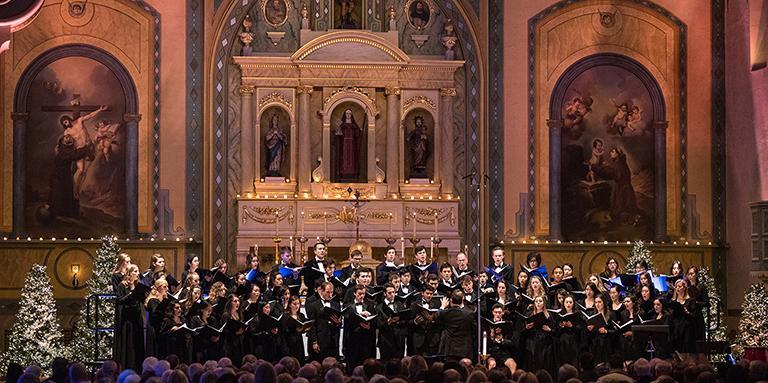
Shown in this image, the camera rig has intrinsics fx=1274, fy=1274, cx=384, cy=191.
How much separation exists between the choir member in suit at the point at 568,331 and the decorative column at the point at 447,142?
5820 millimetres

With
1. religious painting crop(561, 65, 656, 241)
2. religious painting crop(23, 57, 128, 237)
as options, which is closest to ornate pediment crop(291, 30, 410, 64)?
religious painting crop(561, 65, 656, 241)

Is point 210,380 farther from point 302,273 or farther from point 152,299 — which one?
point 302,273

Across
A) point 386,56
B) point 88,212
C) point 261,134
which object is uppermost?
point 386,56

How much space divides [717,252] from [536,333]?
660 centimetres

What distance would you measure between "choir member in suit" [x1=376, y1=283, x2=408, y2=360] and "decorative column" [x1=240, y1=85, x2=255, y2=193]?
18.7 feet

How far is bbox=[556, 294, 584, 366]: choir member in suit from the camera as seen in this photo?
15.6 meters

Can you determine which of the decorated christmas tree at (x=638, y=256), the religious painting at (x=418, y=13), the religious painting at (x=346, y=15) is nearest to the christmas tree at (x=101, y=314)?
the religious painting at (x=346, y=15)

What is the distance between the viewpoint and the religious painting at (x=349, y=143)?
21.2 m

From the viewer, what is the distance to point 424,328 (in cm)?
1570

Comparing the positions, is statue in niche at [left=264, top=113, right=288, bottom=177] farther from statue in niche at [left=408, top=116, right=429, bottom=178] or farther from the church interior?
statue in niche at [left=408, top=116, right=429, bottom=178]

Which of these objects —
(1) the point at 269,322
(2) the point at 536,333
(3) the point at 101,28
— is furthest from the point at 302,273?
(3) the point at 101,28

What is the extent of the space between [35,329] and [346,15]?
731 centimetres

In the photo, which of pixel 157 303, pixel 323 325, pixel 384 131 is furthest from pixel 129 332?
pixel 384 131

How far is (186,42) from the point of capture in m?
20.8
